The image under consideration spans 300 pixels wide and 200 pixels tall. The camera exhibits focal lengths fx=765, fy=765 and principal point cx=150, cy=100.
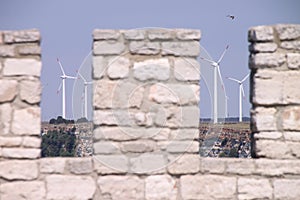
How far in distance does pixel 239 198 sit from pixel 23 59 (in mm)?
2531

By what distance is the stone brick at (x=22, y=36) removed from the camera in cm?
745

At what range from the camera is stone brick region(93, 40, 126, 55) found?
746 cm

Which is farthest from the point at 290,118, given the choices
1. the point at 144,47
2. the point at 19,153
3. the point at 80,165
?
the point at 19,153

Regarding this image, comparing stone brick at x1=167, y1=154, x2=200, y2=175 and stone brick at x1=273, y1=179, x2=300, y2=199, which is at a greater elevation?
stone brick at x1=167, y1=154, x2=200, y2=175

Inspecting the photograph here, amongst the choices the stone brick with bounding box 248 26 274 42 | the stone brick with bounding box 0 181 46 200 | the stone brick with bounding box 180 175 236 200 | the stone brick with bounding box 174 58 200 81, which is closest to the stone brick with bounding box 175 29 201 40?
the stone brick with bounding box 174 58 200 81

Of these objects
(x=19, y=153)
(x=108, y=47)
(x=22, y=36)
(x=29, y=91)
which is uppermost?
(x=22, y=36)

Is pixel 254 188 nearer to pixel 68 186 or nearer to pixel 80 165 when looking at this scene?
pixel 80 165

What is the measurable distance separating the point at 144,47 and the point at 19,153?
1.60 metres

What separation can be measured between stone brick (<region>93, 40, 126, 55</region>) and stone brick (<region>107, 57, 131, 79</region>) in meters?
0.08

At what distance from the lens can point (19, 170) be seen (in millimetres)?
7480

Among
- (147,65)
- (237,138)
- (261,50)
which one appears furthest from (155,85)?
(237,138)

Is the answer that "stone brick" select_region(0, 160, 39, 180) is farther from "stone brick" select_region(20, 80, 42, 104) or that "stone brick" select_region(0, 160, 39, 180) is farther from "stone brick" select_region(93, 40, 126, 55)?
"stone brick" select_region(93, 40, 126, 55)

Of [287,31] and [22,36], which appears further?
[287,31]

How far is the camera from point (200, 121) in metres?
7.69
